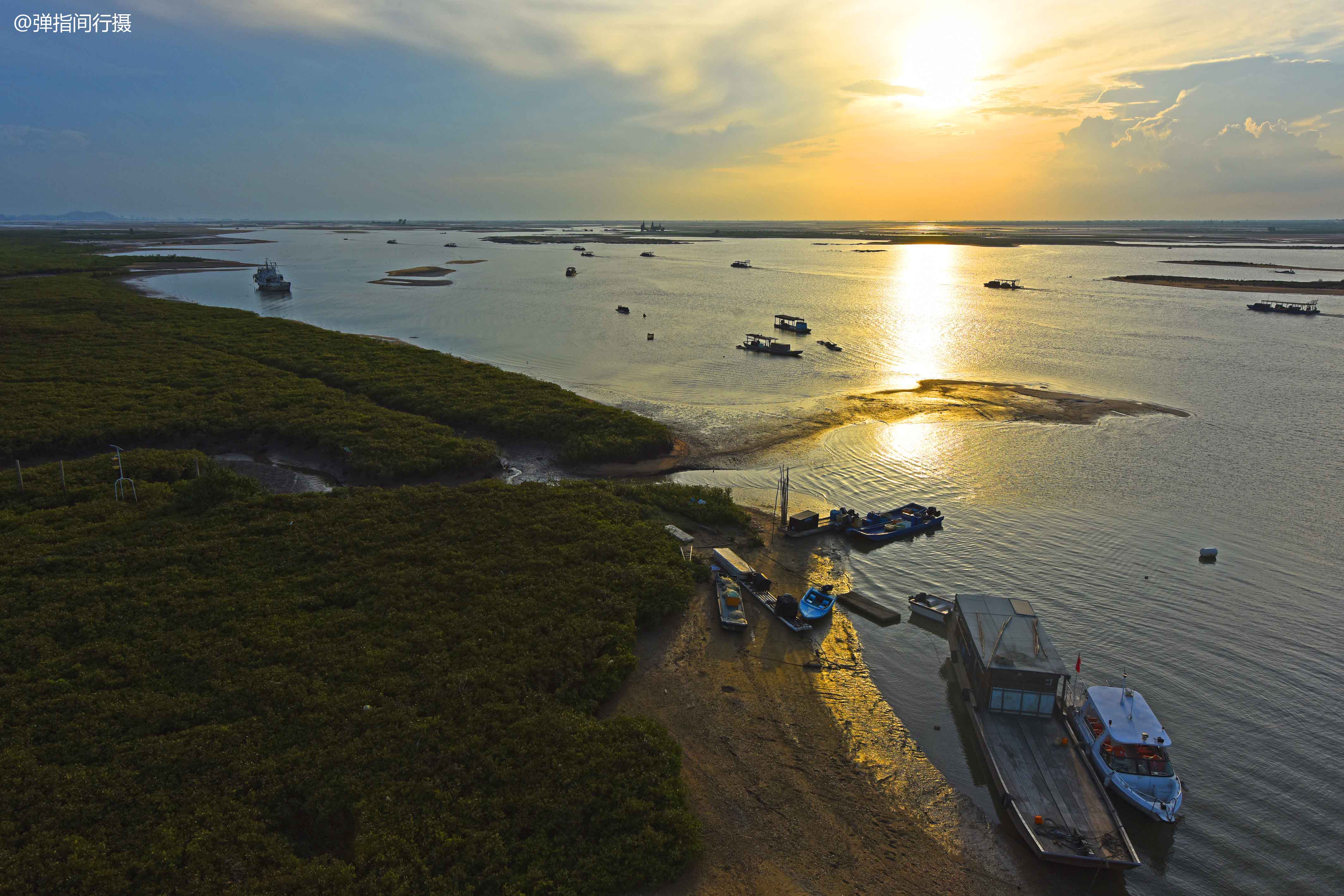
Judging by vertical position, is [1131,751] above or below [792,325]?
below

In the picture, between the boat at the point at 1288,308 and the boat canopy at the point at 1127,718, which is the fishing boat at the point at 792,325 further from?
the boat at the point at 1288,308

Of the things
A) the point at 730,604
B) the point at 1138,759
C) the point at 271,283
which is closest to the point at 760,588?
the point at 730,604

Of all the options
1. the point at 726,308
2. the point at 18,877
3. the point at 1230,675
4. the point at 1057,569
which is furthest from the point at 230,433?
the point at 726,308

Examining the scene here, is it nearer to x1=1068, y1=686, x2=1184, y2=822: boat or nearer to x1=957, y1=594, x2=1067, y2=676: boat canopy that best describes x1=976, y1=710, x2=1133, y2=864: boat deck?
x1=1068, y1=686, x2=1184, y2=822: boat

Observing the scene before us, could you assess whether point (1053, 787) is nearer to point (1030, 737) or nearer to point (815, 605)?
point (1030, 737)

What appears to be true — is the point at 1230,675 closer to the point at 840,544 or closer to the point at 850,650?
the point at 850,650

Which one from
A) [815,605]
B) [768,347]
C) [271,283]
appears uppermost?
[271,283]
